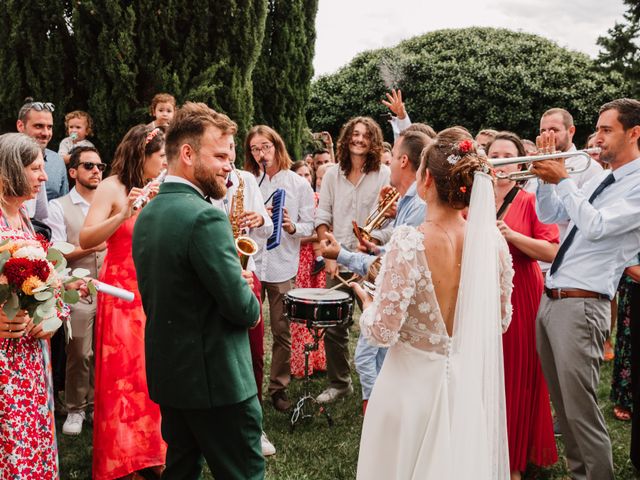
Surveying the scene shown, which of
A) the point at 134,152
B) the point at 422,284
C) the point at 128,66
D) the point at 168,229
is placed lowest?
the point at 422,284

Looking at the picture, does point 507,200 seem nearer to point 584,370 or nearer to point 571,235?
point 571,235

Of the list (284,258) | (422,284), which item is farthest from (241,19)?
(422,284)

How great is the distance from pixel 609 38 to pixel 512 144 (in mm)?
22799

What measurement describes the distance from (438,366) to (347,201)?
Result: 3.51 metres

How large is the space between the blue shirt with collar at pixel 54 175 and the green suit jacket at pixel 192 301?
366cm

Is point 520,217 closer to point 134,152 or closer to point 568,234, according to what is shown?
point 568,234

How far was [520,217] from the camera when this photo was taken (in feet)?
15.6

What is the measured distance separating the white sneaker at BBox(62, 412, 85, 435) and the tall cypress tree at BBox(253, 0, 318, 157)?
9156 millimetres

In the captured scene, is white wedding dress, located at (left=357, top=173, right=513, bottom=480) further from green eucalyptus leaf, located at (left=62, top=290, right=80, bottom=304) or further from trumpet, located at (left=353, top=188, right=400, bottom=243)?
trumpet, located at (left=353, top=188, right=400, bottom=243)

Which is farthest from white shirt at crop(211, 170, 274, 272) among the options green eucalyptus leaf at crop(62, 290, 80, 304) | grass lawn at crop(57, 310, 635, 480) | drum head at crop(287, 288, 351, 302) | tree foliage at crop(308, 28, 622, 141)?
tree foliage at crop(308, 28, 622, 141)

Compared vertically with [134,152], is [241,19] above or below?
above

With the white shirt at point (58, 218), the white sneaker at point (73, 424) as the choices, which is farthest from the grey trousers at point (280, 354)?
the white shirt at point (58, 218)

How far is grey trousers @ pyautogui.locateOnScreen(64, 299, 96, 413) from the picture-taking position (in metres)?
5.54

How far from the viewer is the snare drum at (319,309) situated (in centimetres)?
522
